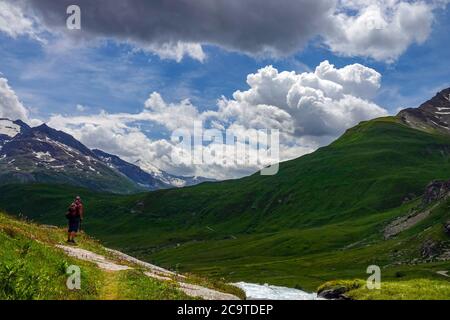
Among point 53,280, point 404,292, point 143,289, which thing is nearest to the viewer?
point 53,280

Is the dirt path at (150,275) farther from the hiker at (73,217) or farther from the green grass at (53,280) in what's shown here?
the hiker at (73,217)

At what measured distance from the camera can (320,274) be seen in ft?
572

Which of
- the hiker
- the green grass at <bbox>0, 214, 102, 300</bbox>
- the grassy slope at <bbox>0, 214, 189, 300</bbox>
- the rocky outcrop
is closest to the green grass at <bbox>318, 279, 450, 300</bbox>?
the rocky outcrop

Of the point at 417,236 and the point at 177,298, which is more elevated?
the point at 417,236

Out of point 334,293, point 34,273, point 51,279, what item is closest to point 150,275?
point 51,279

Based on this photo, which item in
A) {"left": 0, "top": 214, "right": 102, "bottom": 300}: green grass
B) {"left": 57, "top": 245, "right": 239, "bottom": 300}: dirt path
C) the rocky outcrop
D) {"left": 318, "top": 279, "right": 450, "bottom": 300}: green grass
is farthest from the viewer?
the rocky outcrop

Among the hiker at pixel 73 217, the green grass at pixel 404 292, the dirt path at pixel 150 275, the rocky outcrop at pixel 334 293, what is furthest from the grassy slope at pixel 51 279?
the rocky outcrop at pixel 334 293

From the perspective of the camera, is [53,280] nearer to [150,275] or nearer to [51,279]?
[51,279]

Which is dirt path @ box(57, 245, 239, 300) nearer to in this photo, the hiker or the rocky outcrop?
the hiker

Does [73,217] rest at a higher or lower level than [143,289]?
higher
